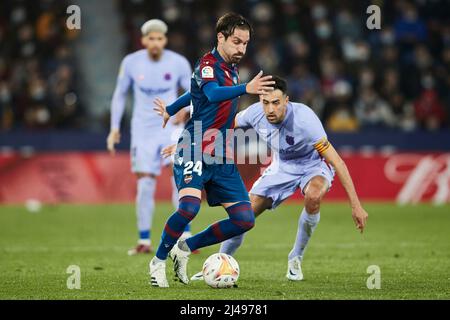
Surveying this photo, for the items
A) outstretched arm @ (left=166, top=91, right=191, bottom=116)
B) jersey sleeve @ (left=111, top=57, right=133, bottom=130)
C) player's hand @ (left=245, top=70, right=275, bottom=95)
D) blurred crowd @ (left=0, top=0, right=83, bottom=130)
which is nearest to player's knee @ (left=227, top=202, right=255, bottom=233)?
outstretched arm @ (left=166, top=91, right=191, bottom=116)

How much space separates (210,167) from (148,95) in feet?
13.0

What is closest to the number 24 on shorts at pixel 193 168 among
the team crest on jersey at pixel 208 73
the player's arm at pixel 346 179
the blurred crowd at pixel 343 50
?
the team crest on jersey at pixel 208 73

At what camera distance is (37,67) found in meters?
20.0

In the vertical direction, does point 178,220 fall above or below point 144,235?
above

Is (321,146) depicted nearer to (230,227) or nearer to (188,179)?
(230,227)

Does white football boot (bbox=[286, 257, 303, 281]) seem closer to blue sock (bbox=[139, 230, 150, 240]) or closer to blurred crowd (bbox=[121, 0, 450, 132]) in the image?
blue sock (bbox=[139, 230, 150, 240])

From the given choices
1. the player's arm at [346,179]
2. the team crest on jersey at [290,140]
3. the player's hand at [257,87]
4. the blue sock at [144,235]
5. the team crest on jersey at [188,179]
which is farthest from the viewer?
the blue sock at [144,235]

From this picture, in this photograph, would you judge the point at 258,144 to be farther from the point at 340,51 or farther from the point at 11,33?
the point at 11,33

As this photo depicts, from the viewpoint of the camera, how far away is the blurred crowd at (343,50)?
19.4 meters

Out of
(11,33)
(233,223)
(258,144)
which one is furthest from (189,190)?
(11,33)

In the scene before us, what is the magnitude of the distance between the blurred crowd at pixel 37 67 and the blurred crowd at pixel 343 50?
1717mm

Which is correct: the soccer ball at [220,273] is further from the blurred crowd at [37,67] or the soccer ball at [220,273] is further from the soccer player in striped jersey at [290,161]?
the blurred crowd at [37,67]

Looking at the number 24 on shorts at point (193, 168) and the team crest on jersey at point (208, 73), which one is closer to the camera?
the team crest on jersey at point (208, 73)

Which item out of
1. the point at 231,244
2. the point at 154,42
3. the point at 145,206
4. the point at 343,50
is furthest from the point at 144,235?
the point at 343,50
